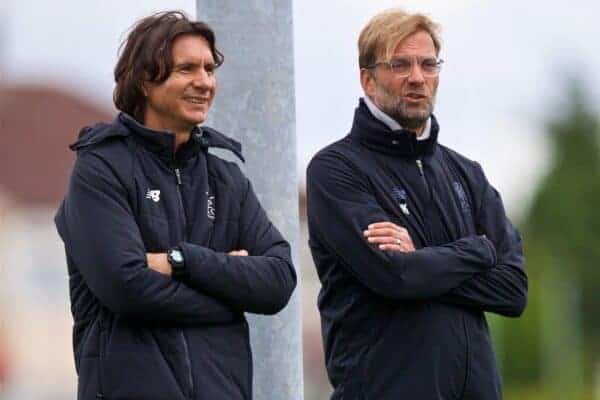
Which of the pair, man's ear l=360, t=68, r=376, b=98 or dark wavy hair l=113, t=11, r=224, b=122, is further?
man's ear l=360, t=68, r=376, b=98

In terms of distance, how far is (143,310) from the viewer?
6.39 metres

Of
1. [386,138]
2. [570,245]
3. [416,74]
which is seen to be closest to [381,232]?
[386,138]

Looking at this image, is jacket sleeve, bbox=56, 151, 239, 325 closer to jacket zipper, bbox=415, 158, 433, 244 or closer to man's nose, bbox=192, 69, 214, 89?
man's nose, bbox=192, 69, 214, 89

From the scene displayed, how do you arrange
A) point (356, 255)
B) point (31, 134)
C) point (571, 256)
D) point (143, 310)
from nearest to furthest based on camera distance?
point (143, 310), point (356, 255), point (31, 134), point (571, 256)

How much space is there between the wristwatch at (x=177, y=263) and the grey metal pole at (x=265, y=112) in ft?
2.74

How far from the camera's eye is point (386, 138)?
7242mm

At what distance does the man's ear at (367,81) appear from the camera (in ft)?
24.2

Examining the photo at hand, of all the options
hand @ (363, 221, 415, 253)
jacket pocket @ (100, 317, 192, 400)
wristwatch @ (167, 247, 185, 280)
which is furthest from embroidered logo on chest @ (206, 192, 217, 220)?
Answer: hand @ (363, 221, 415, 253)

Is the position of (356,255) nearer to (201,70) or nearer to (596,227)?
(201,70)

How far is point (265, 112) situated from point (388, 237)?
0.70 metres

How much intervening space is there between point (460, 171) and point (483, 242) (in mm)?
345

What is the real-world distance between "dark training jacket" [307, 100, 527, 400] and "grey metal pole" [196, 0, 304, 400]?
0.16 metres

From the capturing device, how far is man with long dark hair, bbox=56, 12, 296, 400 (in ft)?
21.0

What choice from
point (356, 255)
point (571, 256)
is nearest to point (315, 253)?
point (356, 255)
